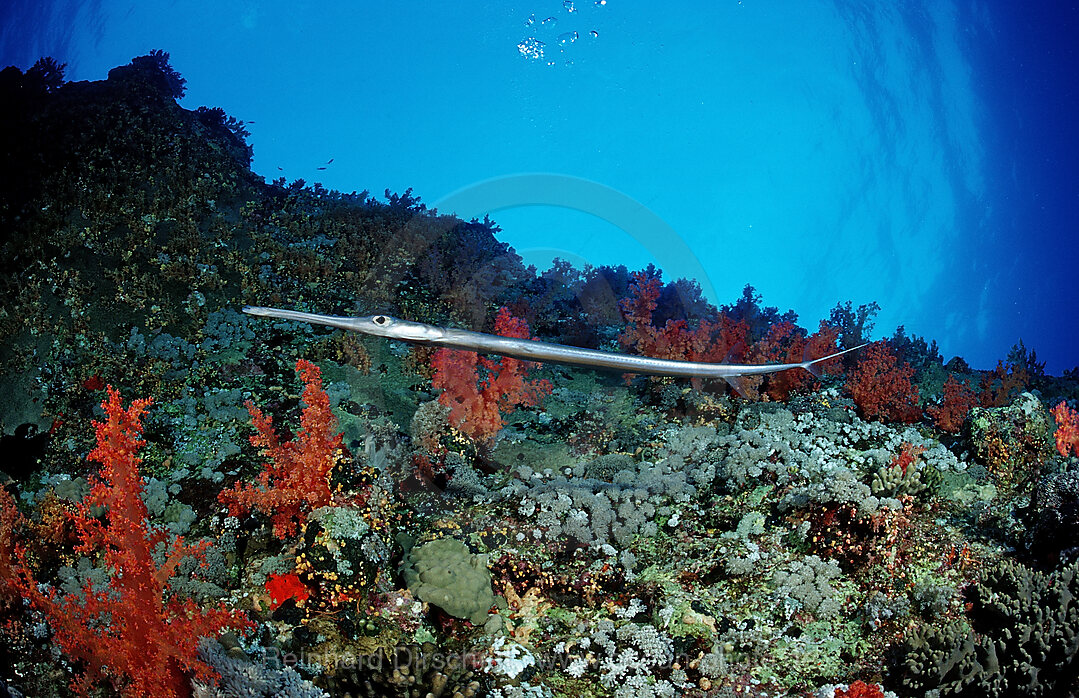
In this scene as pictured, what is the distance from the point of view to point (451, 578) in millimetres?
4258

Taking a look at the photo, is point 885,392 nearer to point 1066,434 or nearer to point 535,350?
point 1066,434

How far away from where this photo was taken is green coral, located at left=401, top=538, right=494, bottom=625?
4125mm

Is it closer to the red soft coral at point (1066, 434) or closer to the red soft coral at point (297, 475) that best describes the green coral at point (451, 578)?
the red soft coral at point (297, 475)

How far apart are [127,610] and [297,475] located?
4.45 feet

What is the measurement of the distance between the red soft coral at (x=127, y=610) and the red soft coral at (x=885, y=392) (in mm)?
7361

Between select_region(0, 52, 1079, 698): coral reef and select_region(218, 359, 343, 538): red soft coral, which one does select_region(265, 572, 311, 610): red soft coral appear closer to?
select_region(0, 52, 1079, 698): coral reef

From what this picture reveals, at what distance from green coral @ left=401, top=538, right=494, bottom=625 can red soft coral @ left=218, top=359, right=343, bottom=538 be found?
0.95m

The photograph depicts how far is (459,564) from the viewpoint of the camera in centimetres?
437

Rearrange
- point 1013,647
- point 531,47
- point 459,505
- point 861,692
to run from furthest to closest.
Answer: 1. point 531,47
2. point 459,505
3. point 1013,647
4. point 861,692

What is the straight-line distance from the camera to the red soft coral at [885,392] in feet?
23.4

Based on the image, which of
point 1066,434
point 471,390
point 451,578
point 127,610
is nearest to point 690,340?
point 471,390

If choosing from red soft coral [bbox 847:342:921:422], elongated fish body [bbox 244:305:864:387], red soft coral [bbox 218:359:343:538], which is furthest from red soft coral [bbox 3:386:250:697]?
red soft coral [bbox 847:342:921:422]

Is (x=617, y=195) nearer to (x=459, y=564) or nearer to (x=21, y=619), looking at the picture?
(x=459, y=564)

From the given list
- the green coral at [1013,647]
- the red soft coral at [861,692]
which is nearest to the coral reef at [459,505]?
the green coral at [1013,647]
